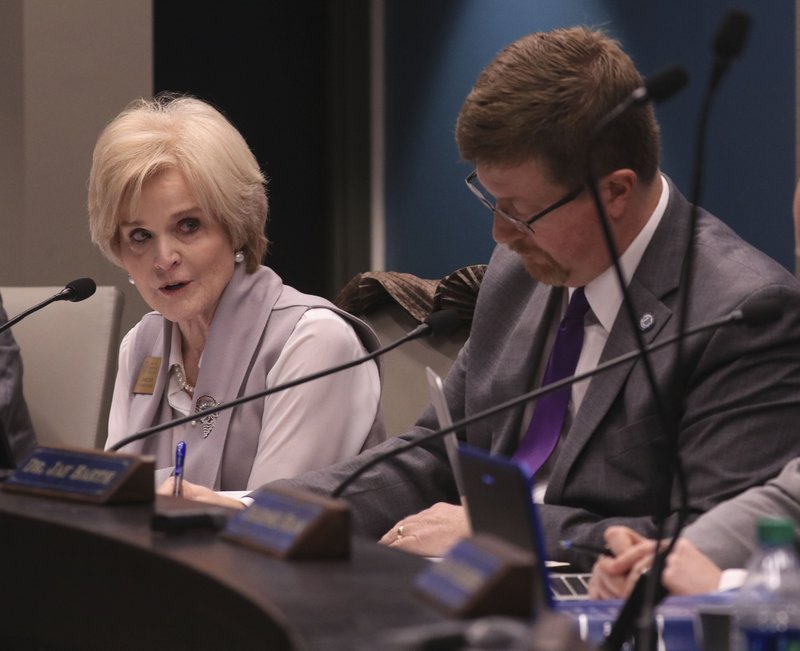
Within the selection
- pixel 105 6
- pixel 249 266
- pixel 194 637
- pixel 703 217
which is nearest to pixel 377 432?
pixel 249 266

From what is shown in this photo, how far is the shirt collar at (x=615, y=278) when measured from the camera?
1945 millimetres

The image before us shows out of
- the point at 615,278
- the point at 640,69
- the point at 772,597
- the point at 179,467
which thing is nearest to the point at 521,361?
the point at 615,278

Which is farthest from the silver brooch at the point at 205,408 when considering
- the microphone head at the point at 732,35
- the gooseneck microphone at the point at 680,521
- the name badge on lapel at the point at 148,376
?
the microphone head at the point at 732,35

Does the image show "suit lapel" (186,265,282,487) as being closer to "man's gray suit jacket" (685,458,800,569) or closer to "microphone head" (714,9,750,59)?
"man's gray suit jacket" (685,458,800,569)

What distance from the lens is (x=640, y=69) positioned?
12.6 feet

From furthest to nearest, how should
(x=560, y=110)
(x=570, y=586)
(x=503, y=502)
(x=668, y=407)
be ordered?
(x=560, y=110), (x=668, y=407), (x=570, y=586), (x=503, y=502)

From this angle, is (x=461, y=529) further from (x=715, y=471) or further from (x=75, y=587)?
(x=75, y=587)

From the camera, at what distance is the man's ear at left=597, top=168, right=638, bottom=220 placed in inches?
76.0

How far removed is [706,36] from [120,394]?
1.88 m

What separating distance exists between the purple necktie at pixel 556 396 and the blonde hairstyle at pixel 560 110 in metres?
0.22

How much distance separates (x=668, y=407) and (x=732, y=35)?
2.00ft

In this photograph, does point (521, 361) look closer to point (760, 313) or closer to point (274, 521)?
point (760, 313)

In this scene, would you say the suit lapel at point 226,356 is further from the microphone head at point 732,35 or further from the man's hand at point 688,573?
the microphone head at point 732,35

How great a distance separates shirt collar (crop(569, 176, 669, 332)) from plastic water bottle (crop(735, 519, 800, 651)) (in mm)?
1058
